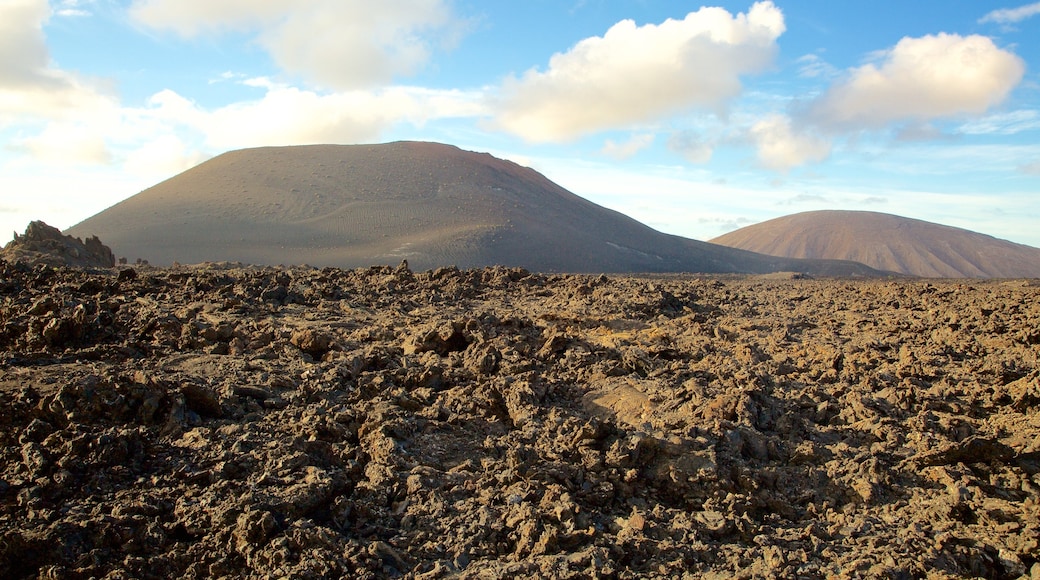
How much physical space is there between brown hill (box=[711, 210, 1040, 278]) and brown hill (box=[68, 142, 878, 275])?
16495 mm

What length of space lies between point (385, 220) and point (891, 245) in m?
47.8

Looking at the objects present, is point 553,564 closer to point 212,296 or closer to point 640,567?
point 640,567

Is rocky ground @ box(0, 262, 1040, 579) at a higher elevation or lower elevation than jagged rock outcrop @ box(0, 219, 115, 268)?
lower

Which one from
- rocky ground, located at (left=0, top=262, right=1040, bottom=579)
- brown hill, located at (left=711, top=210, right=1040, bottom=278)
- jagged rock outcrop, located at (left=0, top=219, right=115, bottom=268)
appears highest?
brown hill, located at (left=711, top=210, right=1040, bottom=278)

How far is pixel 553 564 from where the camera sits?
3418mm

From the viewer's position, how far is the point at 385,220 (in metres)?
39.7

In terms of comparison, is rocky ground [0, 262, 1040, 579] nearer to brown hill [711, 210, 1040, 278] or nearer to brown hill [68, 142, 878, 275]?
brown hill [68, 142, 878, 275]

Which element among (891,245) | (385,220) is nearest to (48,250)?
(385,220)

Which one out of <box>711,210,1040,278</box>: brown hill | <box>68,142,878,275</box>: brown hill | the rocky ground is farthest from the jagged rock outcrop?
<box>711,210,1040,278</box>: brown hill

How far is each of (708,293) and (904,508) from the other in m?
8.79

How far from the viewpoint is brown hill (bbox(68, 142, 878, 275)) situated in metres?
34.2

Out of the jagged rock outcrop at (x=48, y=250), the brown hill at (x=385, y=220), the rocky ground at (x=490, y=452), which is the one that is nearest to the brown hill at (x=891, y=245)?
the brown hill at (x=385, y=220)

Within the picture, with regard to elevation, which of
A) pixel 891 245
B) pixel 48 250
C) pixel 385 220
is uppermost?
pixel 385 220

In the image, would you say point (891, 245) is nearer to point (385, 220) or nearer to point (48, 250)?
point (385, 220)
